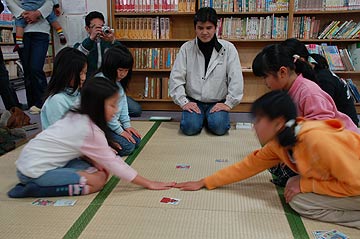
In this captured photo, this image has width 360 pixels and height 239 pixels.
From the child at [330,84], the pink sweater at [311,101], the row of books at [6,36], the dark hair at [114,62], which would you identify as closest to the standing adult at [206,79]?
the dark hair at [114,62]

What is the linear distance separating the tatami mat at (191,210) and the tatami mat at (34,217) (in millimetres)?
105

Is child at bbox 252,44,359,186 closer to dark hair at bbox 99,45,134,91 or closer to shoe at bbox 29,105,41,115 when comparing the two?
dark hair at bbox 99,45,134,91

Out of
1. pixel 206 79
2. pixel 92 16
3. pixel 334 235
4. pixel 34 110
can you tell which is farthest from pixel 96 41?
pixel 334 235

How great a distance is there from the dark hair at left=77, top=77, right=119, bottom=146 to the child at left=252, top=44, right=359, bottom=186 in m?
0.76

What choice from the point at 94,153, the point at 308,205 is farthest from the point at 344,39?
the point at 94,153

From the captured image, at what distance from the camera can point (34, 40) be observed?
12.2ft

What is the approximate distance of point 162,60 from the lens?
3.98 meters

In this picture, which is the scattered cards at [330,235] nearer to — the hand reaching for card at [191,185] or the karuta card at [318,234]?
the karuta card at [318,234]

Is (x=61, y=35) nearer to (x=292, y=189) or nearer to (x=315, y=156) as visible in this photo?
(x=292, y=189)

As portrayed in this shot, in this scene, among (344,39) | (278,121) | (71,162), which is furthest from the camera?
(344,39)

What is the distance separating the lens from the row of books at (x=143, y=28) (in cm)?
388

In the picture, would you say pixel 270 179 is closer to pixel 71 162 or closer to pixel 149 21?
pixel 71 162

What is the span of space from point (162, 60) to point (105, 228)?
8.97 feet

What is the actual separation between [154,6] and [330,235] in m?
3.03
